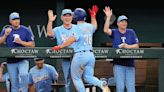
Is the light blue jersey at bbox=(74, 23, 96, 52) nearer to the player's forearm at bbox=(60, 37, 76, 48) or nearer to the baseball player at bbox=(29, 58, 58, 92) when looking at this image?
the player's forearm at bbox=(60, 37, 76, 48)

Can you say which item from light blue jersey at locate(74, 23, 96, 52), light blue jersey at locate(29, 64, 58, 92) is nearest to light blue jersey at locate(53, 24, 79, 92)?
light blue jersey at locate(74, 23, 96, 52)

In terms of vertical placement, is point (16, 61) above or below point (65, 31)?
below

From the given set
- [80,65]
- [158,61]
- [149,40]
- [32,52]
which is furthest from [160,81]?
[149,40]

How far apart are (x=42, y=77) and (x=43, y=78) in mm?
29

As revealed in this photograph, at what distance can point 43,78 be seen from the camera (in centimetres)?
980

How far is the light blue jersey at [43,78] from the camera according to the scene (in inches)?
380

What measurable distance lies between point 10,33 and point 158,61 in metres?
2.60

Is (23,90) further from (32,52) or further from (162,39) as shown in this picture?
(162,39)

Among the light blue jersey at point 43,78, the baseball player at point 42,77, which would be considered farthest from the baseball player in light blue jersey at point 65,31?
the light blue jersey at point 43,78

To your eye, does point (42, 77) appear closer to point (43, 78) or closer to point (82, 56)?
point (43, 78)

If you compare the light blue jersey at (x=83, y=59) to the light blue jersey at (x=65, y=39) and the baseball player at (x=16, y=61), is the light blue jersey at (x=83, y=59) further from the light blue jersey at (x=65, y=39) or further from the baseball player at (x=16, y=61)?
the baseball player at (x=16, y=61)

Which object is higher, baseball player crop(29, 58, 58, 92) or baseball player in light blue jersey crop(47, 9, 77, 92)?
baseball player in light blue jersey crop(47, 9, 77, 92)

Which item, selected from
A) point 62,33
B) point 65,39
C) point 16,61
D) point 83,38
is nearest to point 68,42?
point 83,38

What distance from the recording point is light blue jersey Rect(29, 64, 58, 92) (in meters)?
9.66
